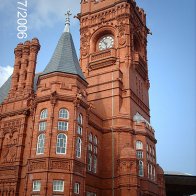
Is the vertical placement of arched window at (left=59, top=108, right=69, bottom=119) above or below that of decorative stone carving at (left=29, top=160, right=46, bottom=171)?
above

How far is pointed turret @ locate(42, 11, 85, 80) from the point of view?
34175 mm

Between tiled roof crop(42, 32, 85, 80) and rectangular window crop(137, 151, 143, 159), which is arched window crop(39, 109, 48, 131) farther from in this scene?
rectangular window crop(137, 151, 143, 159)

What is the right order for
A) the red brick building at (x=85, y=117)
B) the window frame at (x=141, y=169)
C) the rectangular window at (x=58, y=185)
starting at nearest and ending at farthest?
the rectangular window at (x=58, y=185) → the red brick building at (x=85, y=117) → the window frame at (x=141, y=169)

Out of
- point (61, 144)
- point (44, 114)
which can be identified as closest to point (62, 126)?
point (61, 144)

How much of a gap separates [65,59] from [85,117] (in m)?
6.85

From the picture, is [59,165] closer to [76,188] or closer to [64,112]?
[76,188]

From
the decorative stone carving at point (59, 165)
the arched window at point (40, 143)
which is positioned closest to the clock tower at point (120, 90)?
the decorative stone carving at point (59, 165)

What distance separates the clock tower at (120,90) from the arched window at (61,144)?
6.85 m

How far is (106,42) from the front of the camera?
50438 millimetres

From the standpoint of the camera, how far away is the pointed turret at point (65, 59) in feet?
112

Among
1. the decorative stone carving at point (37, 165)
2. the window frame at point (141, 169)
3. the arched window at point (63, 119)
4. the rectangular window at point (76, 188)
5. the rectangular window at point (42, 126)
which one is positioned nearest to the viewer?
the decorative stone carving at point (37, 165)

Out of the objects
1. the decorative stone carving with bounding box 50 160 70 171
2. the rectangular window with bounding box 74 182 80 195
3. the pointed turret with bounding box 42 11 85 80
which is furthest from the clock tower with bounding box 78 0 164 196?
the pointed turret with bounding box 42 11 85 80

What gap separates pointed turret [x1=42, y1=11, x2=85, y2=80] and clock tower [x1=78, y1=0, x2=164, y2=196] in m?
7.99

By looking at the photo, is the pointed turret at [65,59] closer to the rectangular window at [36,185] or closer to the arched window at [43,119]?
the arched window at [43,119]
